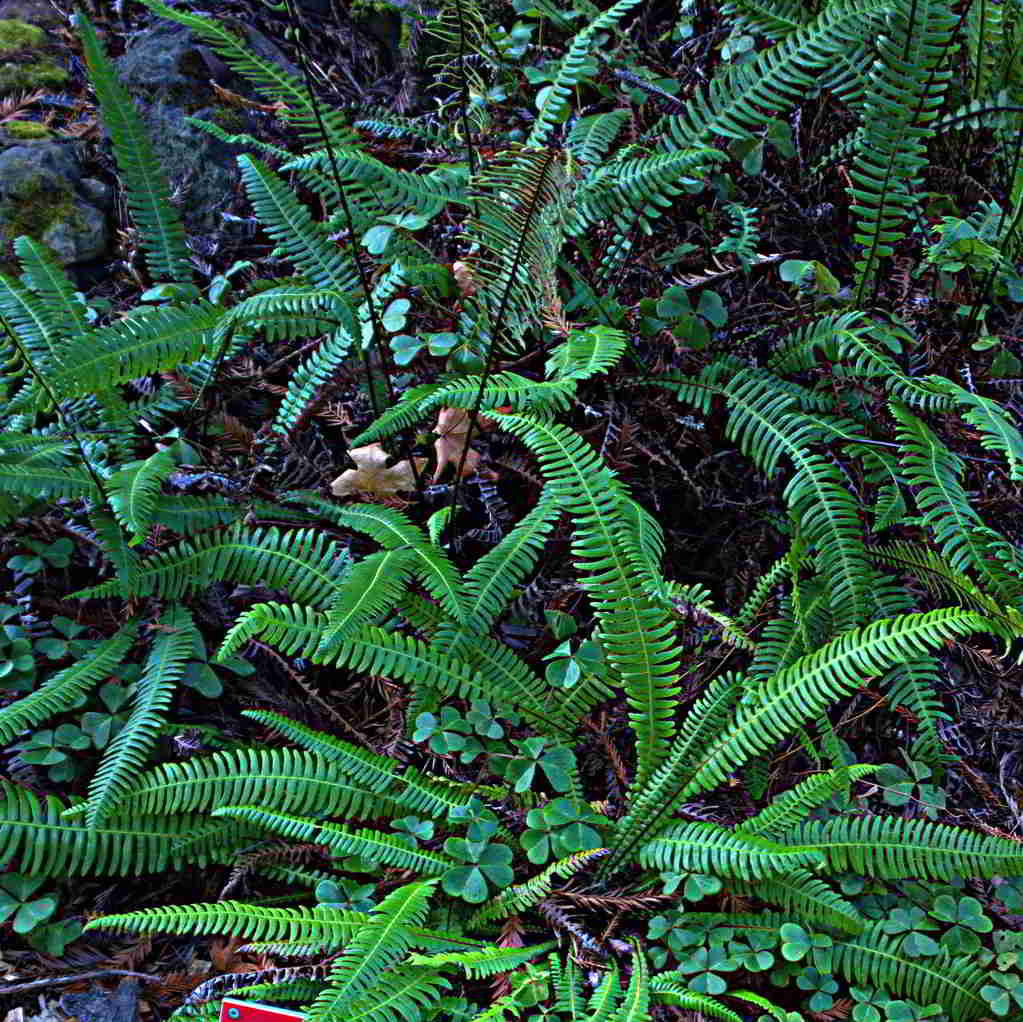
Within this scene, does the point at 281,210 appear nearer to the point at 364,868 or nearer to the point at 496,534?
the point at 496,534

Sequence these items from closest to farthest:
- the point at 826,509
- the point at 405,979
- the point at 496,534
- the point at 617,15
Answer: the point at 405,979
the point at 826,509
the point at 496,534
the point at 617,15

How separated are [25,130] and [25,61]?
1.80ft

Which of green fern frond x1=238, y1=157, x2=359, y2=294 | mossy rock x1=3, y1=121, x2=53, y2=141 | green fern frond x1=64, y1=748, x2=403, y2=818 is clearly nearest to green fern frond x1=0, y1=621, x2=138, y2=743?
green fern frond x1=64, y1=748, x2=403, y2=818

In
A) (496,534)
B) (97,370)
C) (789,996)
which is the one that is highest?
(97,370)

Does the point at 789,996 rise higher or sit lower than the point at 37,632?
lower

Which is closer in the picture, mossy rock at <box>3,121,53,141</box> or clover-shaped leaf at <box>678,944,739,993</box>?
clover-shaped leaf at <box>678,944,739,993</box>

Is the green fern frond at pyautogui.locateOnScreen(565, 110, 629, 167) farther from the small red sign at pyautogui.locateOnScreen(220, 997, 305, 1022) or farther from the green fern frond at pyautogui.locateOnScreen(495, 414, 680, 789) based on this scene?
the small red sign at pyautogui.locateOnScreen(220, 997, 305, 1022)

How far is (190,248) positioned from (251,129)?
644 millimetres

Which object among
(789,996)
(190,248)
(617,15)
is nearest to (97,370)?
(190,248)

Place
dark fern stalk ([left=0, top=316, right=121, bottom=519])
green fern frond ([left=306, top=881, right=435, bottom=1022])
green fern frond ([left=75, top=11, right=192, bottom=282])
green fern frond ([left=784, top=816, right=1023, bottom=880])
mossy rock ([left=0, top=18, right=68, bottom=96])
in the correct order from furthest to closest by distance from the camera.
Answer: mossy rock ([left=0, top=18, right=68, bottom=96]) → green fern frond ([left=75, top=11, right=192, bottom=282]) → dark fern stalk ([left=0, top=316, right=121, bottom=519]) → green fern frond ([left=784, top=816, right=1023, bottom=880]) → green fern frond ([left=306, top=881, right=435, bottom=1022])

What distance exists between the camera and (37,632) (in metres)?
2.81

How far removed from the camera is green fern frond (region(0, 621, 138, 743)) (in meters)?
2.48

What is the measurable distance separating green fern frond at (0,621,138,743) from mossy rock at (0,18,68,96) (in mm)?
2692

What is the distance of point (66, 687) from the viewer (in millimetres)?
2572
